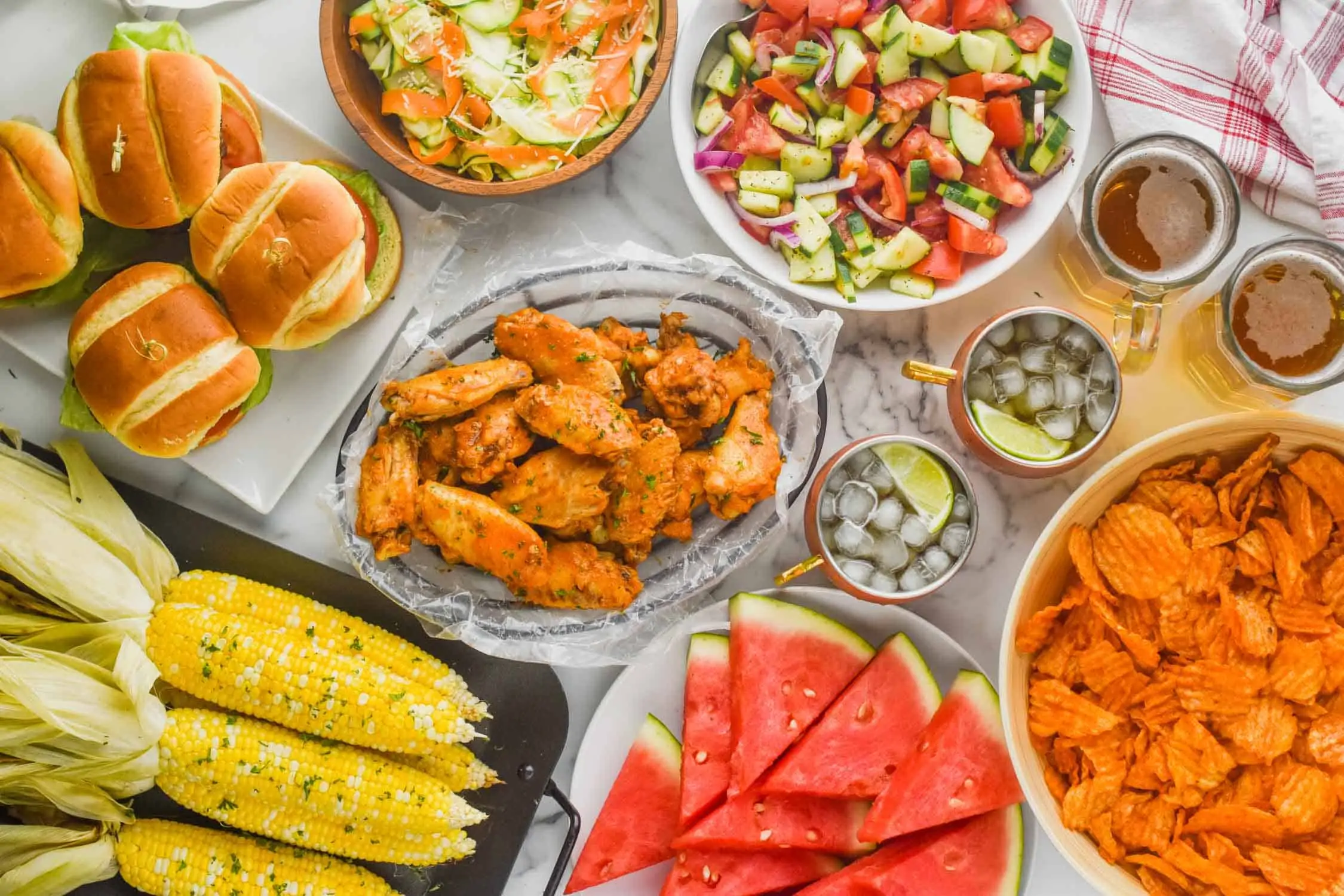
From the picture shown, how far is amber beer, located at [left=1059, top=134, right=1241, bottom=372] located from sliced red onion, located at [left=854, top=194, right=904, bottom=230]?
431mm

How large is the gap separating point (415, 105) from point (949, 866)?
88.4 inches

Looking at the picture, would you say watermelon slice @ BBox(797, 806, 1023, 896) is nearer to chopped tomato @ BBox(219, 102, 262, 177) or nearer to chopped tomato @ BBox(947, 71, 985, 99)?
chopped tomato @ BBox(947, 71, 985, 99)

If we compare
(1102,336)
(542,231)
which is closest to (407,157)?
(542,231)

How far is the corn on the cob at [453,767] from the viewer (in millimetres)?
2531

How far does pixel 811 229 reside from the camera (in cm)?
247

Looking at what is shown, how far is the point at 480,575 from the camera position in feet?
8.44

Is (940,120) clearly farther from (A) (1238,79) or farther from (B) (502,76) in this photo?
(B) (502,76)

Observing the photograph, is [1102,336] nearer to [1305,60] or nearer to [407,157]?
[1305,60]

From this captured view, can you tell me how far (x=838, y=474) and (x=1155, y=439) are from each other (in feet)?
2.31

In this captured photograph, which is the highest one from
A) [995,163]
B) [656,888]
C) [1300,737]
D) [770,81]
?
[770,81]

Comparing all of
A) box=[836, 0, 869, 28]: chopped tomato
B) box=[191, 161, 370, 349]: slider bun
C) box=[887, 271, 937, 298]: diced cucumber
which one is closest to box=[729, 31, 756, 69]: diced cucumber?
box=[836, 0, 869, 28]: chopped tomato

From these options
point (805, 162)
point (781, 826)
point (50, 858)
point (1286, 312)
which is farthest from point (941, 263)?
point (50, 858)

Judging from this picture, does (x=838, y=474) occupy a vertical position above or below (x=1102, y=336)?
below

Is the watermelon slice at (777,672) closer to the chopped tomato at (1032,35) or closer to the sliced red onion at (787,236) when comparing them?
the sliced red onion at (787,236)
